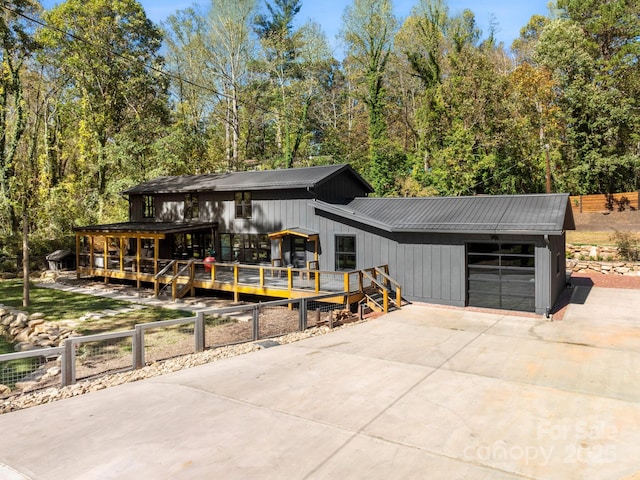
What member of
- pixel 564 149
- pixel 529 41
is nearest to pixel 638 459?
pixel 564 149

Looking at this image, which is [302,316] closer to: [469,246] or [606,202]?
[469,246]

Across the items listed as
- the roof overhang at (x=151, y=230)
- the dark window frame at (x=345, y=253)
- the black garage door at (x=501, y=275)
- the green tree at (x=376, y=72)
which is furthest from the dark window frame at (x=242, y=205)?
the green tree at (x=376, y=72)

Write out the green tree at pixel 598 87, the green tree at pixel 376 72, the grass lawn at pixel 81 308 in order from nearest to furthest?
the grass lawn at pixel 81 308 < the green tree at pixel 598 87 < the green tree at pixel 376 72

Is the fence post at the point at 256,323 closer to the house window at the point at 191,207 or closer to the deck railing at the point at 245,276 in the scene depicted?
the deck railing at the point at 245,276

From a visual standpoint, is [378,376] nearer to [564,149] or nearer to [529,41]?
[564,149]

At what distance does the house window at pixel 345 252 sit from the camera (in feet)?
54.1

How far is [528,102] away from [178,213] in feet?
80.9

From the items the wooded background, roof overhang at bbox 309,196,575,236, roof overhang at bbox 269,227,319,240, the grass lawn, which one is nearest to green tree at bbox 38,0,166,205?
the wooded background

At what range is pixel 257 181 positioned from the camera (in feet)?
64.4

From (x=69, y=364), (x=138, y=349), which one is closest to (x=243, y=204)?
(x=138, y=349)

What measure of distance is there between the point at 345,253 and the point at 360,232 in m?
1.08

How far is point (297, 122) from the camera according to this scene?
3616 centimetres

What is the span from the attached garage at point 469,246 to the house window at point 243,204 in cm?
430

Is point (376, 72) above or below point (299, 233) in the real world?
above
